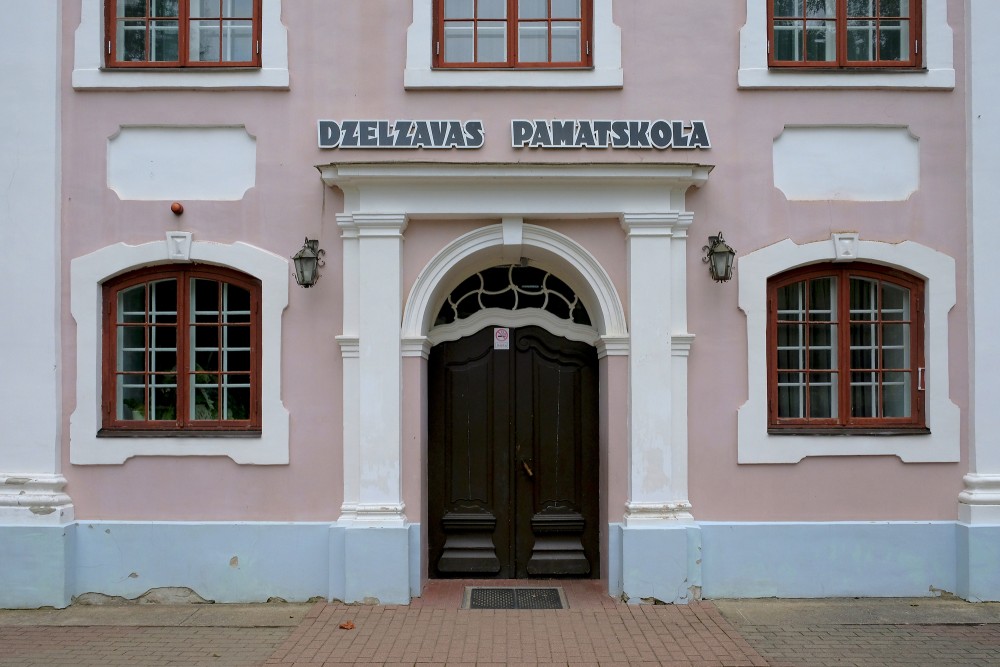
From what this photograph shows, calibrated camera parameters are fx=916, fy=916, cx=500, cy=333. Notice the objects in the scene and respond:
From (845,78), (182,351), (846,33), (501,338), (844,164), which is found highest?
(846,33)

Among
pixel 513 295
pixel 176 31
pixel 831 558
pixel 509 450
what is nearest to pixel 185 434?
pixel 509 450

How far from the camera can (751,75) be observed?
25.5 ft

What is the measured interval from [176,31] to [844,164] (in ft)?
19.3

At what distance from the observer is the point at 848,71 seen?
782cm

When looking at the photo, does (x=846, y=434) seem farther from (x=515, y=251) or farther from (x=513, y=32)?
(x=513, y=32)

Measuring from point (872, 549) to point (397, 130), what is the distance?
5.32 metres

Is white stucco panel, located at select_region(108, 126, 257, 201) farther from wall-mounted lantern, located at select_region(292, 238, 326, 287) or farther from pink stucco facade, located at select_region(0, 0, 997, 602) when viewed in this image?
wall-mounted lantern, located at select_region(292, 238, 326, 287)

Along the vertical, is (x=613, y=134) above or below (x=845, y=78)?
below

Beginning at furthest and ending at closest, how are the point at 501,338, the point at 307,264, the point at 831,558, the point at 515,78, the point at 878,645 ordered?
the point at 501,338
the point at 515,78
the point at 831,558
the point at 307,264
the point at 878,645

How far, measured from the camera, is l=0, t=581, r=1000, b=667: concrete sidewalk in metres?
6.36

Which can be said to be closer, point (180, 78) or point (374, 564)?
point (374, 564)

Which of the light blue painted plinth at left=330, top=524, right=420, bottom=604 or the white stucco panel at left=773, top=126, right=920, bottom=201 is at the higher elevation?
the white stucco panel at left=773, top=126, right=920, bottom=201

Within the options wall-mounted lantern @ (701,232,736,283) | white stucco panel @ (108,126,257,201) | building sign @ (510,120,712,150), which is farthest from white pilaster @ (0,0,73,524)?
wall-mounted lantern @ (701,232,736,283)

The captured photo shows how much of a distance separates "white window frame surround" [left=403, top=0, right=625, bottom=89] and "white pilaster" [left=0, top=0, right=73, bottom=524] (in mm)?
3024
